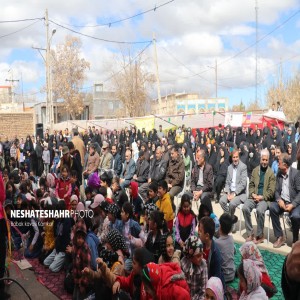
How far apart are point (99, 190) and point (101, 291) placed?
294cm

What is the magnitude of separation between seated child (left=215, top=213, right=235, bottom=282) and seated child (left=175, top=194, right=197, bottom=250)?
1.97 ft

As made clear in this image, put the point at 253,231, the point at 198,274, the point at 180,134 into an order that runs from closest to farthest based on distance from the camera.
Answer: the point at 198,274
the point at 253,231
the point at 180,134

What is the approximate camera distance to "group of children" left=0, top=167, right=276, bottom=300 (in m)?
2.77

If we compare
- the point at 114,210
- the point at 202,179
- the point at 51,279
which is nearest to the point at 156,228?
the point at 114,210

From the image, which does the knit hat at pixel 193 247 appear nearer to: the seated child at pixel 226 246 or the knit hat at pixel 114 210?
the seated child at pixel 226 246

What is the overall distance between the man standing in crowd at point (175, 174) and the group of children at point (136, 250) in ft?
3.40

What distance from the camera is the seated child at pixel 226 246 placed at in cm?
418

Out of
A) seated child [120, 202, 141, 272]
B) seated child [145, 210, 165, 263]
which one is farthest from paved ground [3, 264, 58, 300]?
seated child [145, 210, 165, 263]

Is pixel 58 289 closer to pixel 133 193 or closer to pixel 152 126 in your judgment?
pixel 133 193

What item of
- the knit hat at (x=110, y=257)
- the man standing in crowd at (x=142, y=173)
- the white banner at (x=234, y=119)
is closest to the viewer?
the knit hat at (x=110, y=257)

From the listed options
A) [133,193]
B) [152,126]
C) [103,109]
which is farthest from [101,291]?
[103,109]

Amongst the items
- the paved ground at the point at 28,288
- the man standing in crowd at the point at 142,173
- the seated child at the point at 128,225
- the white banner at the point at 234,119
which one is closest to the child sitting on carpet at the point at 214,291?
the seated child at the point at 128,225

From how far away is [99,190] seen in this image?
6.23 meters

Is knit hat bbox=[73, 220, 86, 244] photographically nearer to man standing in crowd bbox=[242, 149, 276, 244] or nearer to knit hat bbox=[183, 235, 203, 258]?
knit hat bbox=[183, 235, 203, 258]
